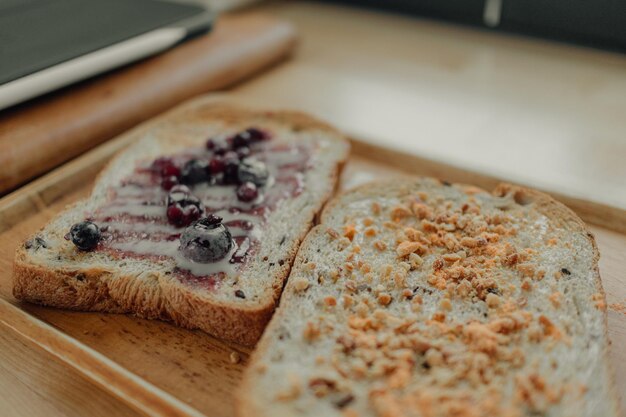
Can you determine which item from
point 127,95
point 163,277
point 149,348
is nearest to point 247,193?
point 163,277

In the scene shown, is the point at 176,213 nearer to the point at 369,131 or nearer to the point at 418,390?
the point at 418,390

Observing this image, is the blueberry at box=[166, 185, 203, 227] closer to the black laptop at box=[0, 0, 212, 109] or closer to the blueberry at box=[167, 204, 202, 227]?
the blueberry at box=[167, 204, 202, 227]

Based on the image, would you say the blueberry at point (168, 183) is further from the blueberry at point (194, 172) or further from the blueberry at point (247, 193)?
the blueberry at point (247, 193)

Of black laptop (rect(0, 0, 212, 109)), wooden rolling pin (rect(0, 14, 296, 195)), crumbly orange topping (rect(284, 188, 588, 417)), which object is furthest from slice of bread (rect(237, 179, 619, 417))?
black laptop (rect(0, 0, 212, 109))

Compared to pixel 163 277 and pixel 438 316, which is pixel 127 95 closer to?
pixel 163 277

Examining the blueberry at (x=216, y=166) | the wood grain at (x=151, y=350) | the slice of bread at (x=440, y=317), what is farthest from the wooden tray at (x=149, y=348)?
the blueberry at (x=216, y=166)

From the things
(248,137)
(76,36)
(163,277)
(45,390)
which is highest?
(76,36)

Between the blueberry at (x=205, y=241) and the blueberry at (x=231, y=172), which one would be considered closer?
the blueberry at (x=205, y=241)
